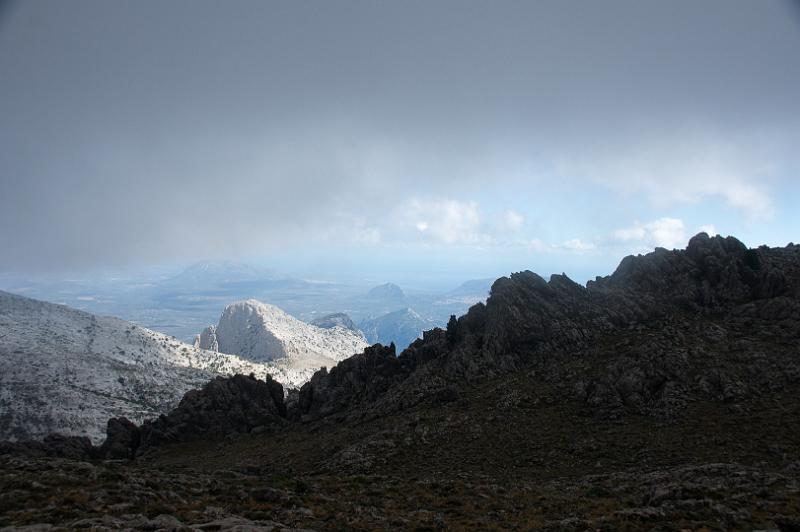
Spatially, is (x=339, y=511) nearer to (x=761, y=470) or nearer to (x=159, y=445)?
(x=761, y=470)

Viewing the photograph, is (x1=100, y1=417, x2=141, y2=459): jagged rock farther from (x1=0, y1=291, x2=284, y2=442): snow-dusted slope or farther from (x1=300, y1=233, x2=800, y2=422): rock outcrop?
(x1=0, y1=291, x2=284, y2=442): snow-dusted slope

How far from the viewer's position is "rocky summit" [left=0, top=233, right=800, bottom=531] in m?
23.7

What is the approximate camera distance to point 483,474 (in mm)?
34750

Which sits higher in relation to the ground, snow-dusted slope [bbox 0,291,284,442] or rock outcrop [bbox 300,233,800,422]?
rock outcrop [bbox 300,233,800,422]

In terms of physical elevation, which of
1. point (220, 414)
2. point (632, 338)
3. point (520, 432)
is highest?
point (632, 338)

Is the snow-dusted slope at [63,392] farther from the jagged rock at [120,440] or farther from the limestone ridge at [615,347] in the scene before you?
the limestone ridge at [615,347]

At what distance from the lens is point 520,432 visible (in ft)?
131

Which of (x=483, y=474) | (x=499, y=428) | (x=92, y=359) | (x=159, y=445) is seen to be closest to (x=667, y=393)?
(x=499, y=428)

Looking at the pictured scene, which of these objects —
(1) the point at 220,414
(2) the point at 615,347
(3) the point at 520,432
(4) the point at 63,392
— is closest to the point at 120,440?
(1) the point at 220,414

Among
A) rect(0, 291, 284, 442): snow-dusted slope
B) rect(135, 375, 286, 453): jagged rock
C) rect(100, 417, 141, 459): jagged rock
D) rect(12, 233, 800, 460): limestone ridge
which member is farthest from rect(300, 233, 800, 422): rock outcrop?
rect(0, 291, 284, 442): snow-dusted slope

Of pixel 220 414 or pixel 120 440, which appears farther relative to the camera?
pixel 220 414

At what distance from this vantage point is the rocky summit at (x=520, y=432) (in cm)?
2366

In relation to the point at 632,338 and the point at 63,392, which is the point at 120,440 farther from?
the point at 63,392

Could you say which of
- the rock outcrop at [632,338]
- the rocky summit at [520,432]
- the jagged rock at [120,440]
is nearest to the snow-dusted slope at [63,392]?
the jagged rock at [120,440]
